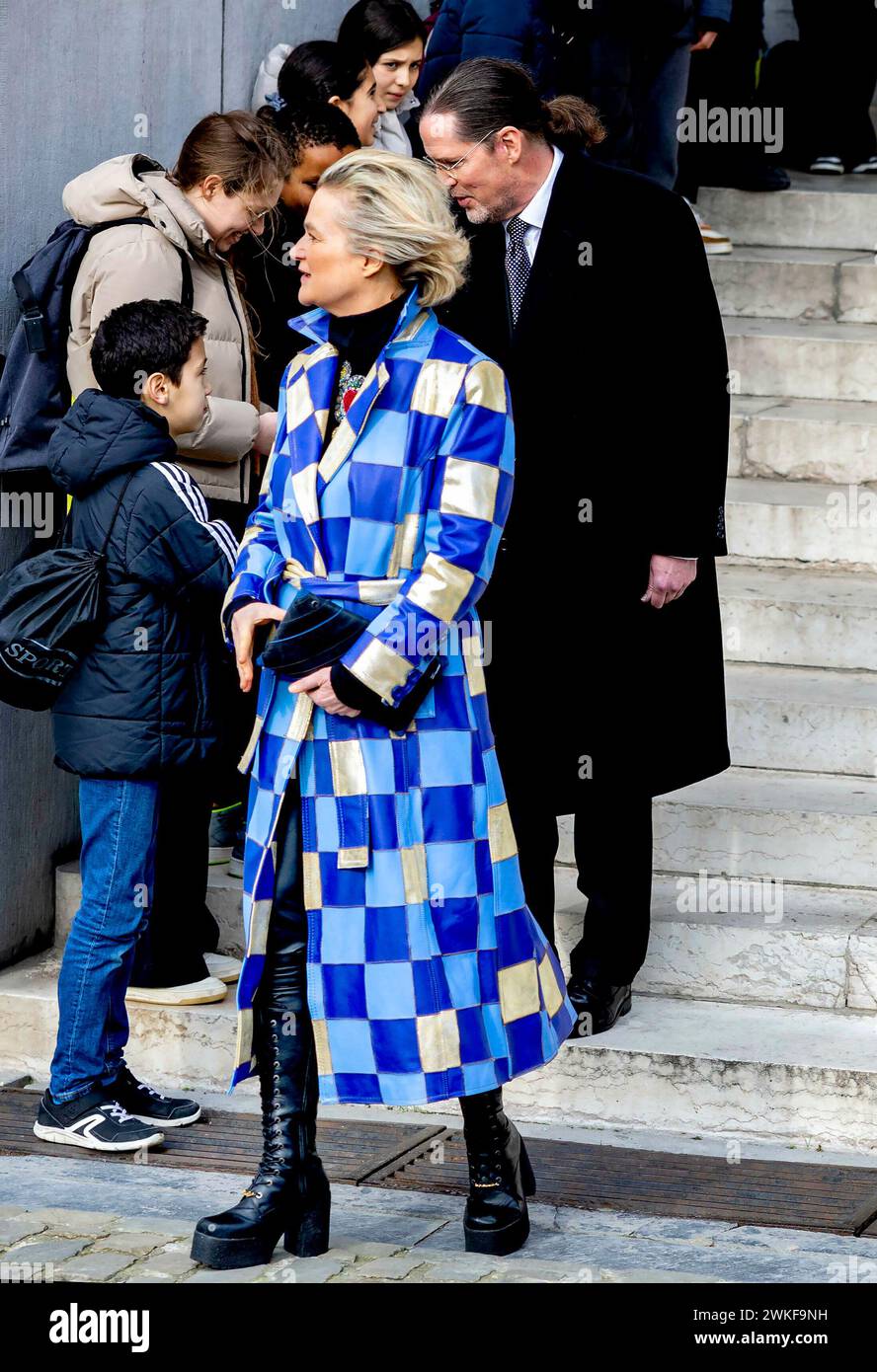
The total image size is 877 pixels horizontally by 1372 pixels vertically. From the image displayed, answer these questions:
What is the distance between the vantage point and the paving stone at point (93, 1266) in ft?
11.9

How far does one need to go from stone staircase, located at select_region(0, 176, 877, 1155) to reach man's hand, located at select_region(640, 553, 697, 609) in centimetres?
96

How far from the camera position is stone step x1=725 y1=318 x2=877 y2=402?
24.2 feet

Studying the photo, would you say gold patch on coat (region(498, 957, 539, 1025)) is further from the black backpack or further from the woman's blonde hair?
the black backpack

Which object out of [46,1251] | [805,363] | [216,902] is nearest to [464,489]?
[46,1251]

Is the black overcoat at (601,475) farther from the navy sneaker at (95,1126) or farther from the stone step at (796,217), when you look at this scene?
the stone step at (796,217)

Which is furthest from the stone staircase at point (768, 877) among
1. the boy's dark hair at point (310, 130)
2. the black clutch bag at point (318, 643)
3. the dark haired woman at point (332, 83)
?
the boy's dark hair at point (310, 130)

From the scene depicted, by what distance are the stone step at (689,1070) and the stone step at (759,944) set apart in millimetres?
49

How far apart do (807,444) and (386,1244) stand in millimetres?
3979

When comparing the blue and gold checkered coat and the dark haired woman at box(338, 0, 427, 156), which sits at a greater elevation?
the dark haired woman at box(338, 0, 427, 156)

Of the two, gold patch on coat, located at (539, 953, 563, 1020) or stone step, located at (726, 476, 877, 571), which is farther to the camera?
stone step, located at (726, 476, 877, 571)

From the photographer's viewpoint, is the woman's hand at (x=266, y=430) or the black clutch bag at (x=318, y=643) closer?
the black clutch bag at (x=318, y=643)
